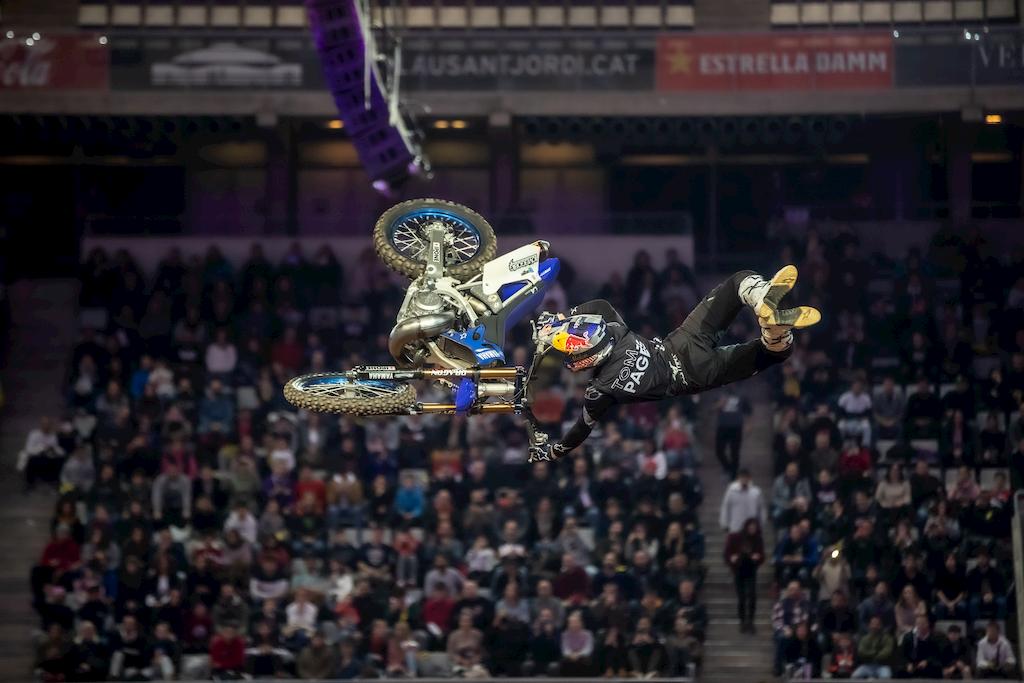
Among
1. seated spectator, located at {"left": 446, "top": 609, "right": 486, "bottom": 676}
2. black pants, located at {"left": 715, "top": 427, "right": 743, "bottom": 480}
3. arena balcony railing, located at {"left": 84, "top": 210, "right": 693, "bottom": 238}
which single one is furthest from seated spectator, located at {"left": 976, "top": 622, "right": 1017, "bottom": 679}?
arena balcony railing, located at {"left": 84, "top": 210, "right": 693, "bottom": 238}

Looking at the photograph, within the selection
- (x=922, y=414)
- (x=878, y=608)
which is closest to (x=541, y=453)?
(x=878, y=608)

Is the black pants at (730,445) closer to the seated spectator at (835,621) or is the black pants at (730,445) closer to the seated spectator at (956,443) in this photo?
the seated spectator at (956,443)

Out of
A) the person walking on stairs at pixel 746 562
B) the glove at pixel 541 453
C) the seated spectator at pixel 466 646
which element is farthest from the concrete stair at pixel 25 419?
the glove at pixel 541 453

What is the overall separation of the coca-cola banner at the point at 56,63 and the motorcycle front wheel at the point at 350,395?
566 inches

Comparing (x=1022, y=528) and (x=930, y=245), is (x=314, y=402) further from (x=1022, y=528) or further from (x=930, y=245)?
(x=930, y=245)

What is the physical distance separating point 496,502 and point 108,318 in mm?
6735

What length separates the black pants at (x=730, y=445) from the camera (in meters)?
26.8

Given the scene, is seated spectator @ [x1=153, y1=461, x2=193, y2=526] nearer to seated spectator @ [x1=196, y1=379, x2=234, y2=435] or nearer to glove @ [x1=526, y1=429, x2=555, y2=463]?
seated spectator @ [x1=196, y1=379, x2=234, y2=435]

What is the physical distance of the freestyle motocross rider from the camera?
1544cm

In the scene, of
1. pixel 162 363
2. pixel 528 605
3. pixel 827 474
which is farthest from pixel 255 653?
pixel 827 474

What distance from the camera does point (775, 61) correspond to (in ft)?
97.7

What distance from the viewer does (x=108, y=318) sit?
2914 centimetres

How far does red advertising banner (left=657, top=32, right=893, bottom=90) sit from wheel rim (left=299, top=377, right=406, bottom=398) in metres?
14.3

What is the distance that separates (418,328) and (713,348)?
7.06 feet
